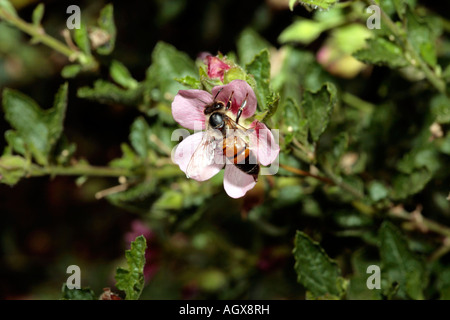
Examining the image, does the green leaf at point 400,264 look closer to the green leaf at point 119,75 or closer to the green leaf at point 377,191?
the green leaf at point 377,191

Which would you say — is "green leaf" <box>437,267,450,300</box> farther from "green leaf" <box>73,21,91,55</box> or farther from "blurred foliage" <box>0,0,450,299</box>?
"green leaf" <box>73,21,91,55</box>

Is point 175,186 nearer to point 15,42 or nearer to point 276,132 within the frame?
point 276,132

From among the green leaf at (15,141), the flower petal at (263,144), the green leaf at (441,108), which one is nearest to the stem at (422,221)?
the green leaf at (441,108)

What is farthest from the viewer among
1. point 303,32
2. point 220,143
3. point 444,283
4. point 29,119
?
point 303,32

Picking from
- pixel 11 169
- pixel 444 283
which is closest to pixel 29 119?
pixel 11 169

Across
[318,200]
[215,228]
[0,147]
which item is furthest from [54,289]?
[318,200]

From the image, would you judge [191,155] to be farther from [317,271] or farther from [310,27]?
[310,27]
